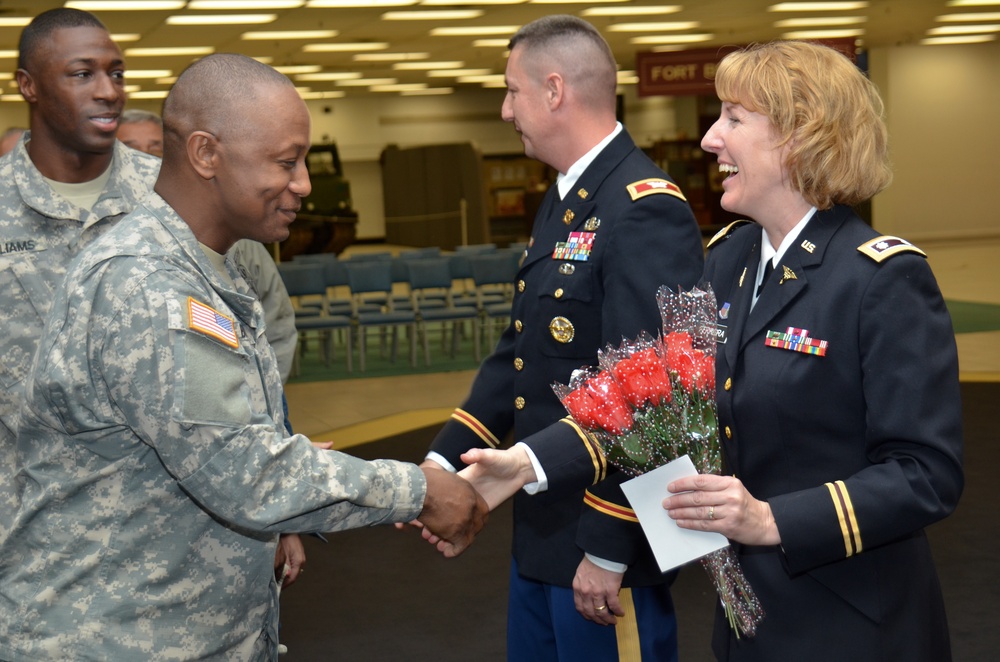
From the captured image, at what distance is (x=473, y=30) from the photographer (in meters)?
15.6

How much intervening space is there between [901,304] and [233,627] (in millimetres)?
1216

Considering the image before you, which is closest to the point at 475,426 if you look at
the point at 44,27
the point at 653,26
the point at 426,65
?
the point at 44,27

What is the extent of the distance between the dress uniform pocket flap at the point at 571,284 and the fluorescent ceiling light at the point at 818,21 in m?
15.3

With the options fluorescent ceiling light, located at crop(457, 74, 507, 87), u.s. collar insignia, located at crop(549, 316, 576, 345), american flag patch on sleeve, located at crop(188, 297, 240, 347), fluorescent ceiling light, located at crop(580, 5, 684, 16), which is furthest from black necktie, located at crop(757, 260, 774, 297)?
fluorescent ceiling light, located at crop(457, 74, 507, 87)

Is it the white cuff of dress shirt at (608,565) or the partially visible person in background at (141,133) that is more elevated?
the partially visible person in background at (141,133)

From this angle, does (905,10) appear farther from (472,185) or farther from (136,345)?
(136,345)

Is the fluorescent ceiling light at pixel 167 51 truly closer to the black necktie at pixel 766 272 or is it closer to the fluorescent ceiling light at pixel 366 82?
the fluorescent ceiling light at pixel 366 82

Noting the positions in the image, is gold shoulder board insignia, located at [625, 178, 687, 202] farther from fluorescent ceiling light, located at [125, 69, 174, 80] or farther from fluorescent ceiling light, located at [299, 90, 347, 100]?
fluorescent ceiling light, located at [299, 90, 347, 100]

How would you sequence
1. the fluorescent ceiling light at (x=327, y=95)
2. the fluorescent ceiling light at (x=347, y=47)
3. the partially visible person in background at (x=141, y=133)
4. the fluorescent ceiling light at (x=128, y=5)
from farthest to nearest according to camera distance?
the fluorescent ceiling light at (x=327, y=95) < the fluorescent ceiling light at (x=347, y=47) < the fluorescent ceiling light at (x=128, y=5) < the partially visible person in background at (x=141, y=133)

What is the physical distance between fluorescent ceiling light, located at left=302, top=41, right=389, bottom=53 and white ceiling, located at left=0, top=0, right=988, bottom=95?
0.17m

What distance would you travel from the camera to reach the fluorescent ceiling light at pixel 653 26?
1596 centimetres

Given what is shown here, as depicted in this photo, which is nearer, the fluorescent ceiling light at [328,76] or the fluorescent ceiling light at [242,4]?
the fluorescent ceiling light at [242,4]

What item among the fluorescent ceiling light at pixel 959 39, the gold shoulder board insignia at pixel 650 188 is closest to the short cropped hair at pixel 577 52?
the gold shoulder board insignia at pixel 650 188

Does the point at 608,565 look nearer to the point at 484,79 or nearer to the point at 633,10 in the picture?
the point at 633,10
